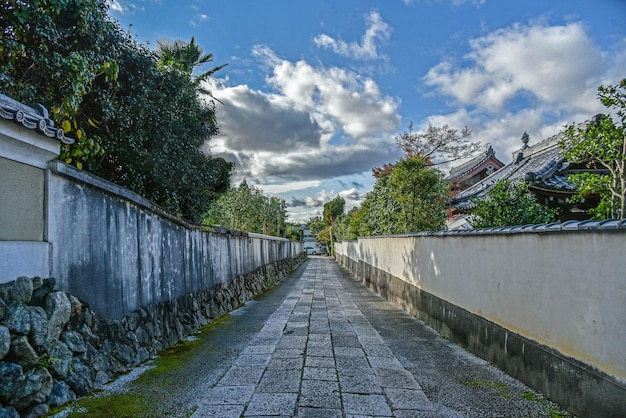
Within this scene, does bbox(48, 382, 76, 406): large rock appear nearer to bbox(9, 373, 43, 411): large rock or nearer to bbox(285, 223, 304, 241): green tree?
bbox(9, 373, 43, 411): large rock

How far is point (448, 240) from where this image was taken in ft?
20.6

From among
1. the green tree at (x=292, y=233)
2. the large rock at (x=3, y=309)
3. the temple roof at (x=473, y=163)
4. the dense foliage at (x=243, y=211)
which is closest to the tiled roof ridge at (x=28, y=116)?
the large rock at (x=3, y=309)

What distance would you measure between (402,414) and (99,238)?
3278 millimetres

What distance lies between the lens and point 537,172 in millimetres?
8992

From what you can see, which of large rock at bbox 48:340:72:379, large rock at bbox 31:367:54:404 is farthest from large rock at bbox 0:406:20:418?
large rock at bbox 48:340:72:379

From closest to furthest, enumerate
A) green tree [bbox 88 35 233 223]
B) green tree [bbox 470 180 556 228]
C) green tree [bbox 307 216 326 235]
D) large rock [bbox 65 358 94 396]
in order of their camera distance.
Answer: large rock [bbox 65 358 94 396]
green tree [bbox 470 180 556 228]
green tree [bbox 88 35 233 223]
green tree [bbox 307 216 326 235]

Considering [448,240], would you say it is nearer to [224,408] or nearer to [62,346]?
[224,408]

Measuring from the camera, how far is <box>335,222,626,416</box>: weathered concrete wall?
269 cm

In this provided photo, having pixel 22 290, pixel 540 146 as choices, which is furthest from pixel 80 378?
pixel 540 146

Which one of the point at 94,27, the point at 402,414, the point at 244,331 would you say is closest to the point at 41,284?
the point at 402,414

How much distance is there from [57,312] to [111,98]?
465 centimetres

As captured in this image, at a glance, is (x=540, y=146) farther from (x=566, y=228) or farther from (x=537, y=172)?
(x=566, y=228)

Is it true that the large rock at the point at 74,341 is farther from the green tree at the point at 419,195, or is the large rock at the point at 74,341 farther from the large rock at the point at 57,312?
the green tree at the point at 419,195

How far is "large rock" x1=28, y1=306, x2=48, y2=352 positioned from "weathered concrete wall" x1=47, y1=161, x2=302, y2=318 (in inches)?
14.8
